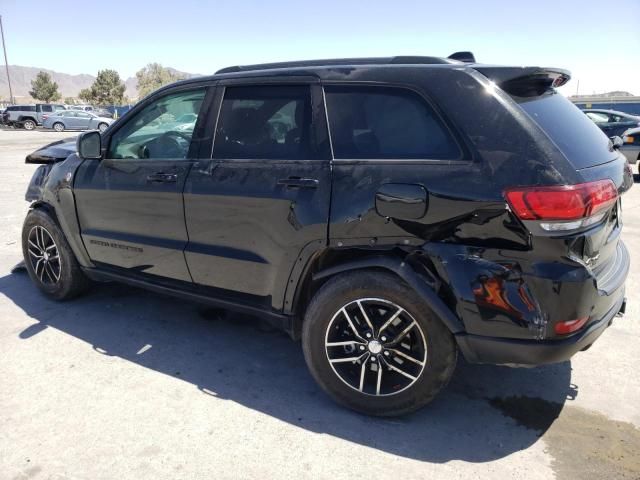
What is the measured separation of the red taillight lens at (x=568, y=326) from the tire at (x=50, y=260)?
3744 millimetres

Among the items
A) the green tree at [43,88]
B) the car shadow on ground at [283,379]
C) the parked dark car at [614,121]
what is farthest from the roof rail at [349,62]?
the green tree at [43,88]

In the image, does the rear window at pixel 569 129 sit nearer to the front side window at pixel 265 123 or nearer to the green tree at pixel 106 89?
the front side window at pixel 265 123

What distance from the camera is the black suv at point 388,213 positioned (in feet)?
7.61

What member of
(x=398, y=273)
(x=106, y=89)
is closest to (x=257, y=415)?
(x=398, y=273)

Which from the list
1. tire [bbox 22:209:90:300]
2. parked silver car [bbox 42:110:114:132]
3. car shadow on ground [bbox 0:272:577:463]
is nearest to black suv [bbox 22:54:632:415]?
car shadow on ground [bbox 0:272:577:463]

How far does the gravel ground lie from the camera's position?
2.46 meters

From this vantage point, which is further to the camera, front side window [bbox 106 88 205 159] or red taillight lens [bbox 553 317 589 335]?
front side window [bbox 106 88 205 159]

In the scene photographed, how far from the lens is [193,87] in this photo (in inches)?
135

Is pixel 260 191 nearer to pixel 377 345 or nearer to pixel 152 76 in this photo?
pixel 377 345

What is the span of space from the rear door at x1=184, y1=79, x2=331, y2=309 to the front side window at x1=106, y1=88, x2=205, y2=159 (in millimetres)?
337

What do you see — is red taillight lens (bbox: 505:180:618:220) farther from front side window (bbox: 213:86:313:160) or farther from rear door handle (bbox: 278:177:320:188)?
front side window (bbox: 213:86:313:160)

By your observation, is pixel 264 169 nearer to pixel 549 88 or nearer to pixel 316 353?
pixel 316 353

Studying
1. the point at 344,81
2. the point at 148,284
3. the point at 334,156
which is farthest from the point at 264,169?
the point at 148,284

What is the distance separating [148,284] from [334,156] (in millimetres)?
1846
